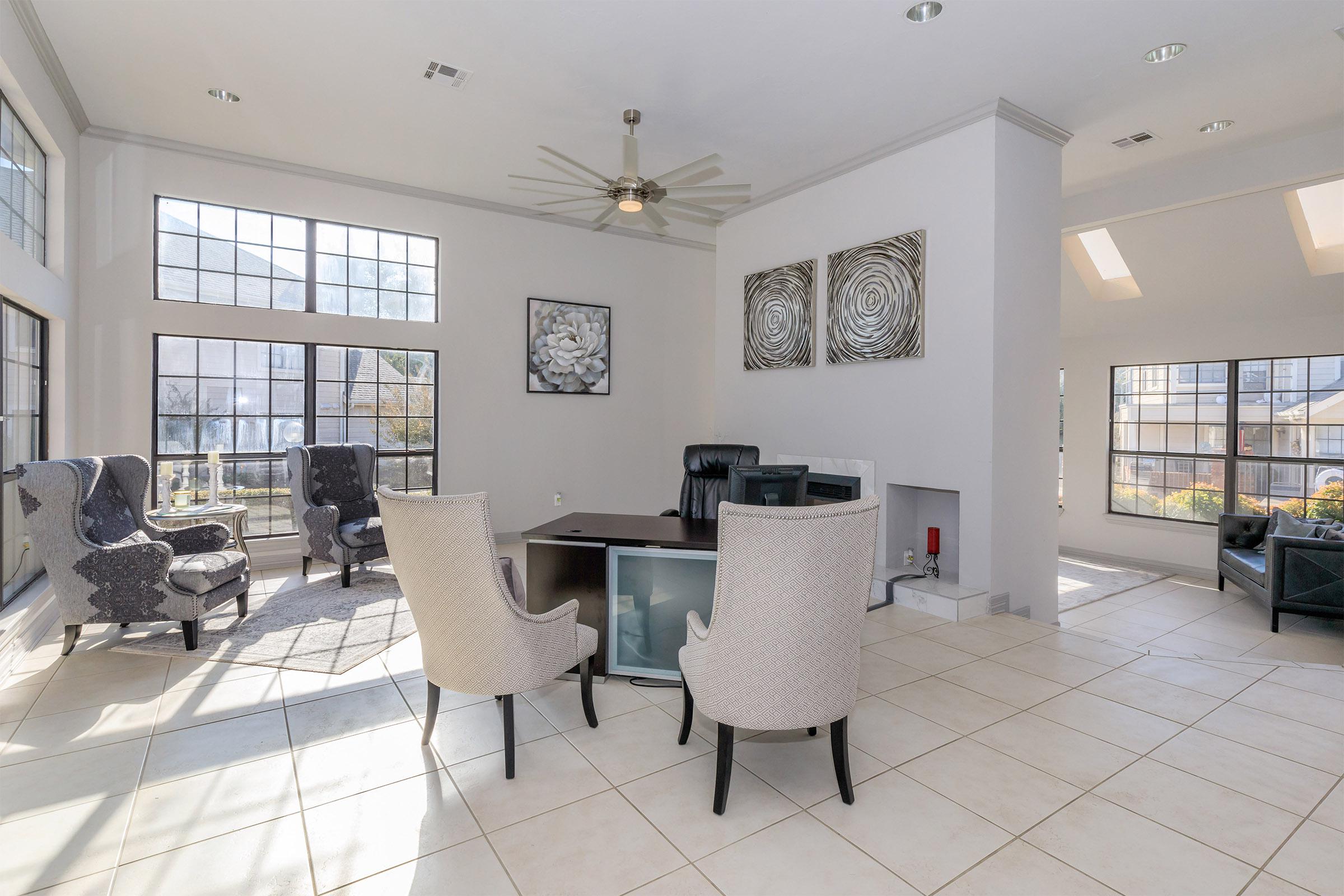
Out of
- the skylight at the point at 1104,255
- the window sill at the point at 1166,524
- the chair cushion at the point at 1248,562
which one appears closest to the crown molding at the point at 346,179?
the skylight at the point at 1104,255

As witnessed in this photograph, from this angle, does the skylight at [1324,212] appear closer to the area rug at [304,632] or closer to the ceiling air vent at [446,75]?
the ceiling air vent at [446,75]

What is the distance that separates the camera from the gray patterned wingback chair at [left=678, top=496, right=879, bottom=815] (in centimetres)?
192

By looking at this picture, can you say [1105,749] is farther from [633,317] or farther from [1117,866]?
[633,317]

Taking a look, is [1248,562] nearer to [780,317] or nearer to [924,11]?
[780,317]

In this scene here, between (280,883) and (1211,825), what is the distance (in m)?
2.74

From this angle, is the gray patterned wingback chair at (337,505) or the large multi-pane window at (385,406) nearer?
the gray patterned wingback chair at (337,505)

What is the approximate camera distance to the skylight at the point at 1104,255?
6680 millimetres

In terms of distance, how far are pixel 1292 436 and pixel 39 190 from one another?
34.0 feet

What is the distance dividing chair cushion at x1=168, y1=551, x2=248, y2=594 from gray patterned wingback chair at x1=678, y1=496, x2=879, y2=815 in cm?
292

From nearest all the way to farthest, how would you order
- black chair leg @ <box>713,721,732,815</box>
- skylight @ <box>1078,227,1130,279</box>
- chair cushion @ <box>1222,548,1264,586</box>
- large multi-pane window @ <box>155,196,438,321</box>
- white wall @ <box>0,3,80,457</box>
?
black chair leg @ <box>713,721,732,815</box>, white wall @ <box>0,3,80,457</box>, large multi-pane window @ <box>155,196,438,321</box>, chair cushion @ <box>1222,548,1264,586</box>, skylight @ <box>1078,227,1130,279</box>

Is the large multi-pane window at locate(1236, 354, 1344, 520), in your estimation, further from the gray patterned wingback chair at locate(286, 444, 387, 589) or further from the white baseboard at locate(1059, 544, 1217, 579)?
the gray patterned wingback chair at locate(286, 444, 387, 589)

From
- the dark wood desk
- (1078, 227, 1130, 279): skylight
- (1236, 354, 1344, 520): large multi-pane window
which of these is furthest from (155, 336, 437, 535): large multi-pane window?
(1236, 354, 1344, 520): large multi-pane window

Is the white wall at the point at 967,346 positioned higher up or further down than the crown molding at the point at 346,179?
further down

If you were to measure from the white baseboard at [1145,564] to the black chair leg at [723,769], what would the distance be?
686 centimetres
